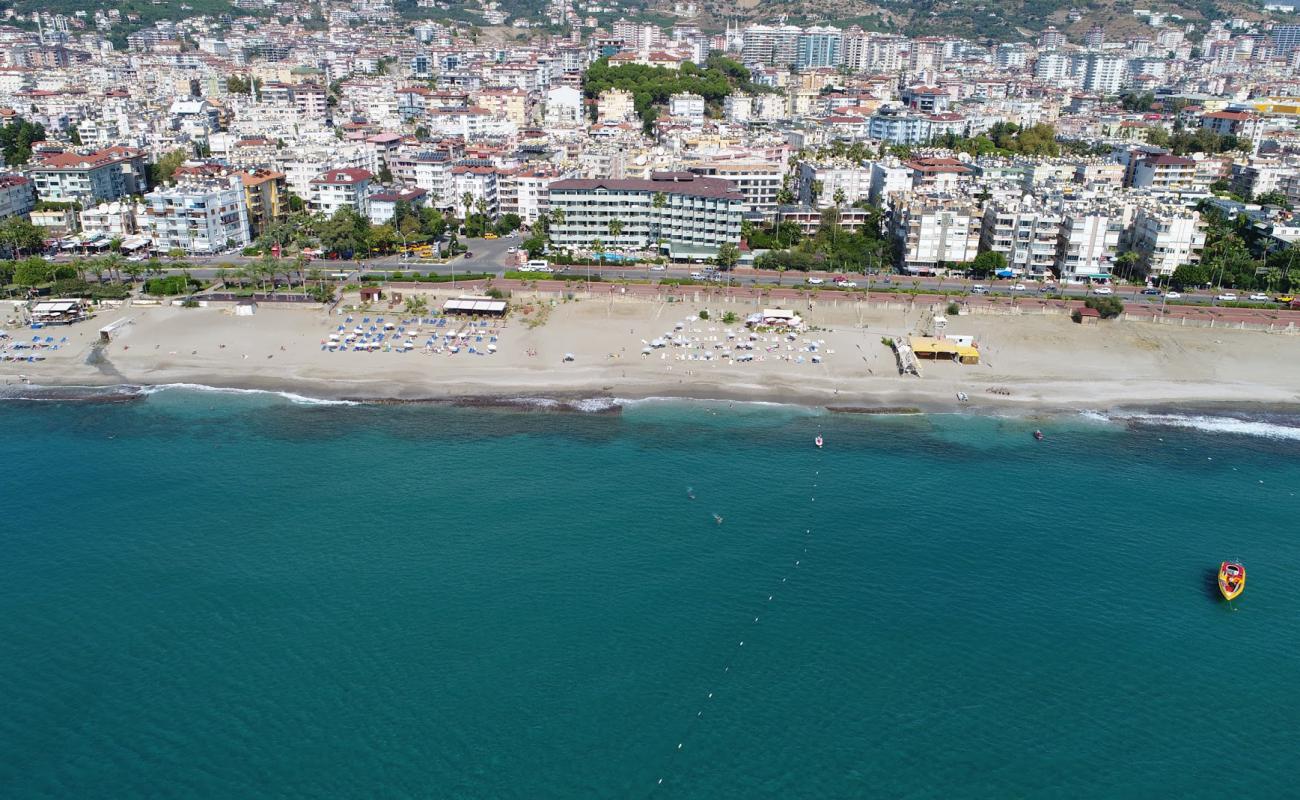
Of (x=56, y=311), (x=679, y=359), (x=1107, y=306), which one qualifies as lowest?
(x=679, y=359)

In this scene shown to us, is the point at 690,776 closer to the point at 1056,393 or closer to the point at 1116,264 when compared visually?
the point at 1056,393

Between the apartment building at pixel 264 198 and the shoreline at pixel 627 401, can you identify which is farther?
the apartment building at pixel 264 198

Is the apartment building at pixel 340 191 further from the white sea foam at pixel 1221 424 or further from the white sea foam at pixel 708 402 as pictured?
the white sea foam at pixel 1221 424

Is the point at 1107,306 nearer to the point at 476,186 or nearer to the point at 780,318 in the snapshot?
the point at 780,318

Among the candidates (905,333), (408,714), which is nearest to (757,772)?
(408,714)

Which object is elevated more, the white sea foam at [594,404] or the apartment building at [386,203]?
the apartment building at [386,203]

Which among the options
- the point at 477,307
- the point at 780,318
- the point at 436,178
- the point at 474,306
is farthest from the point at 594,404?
the point at 436,178

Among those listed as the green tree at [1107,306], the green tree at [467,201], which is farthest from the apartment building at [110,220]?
the green tree at [1107,306]
